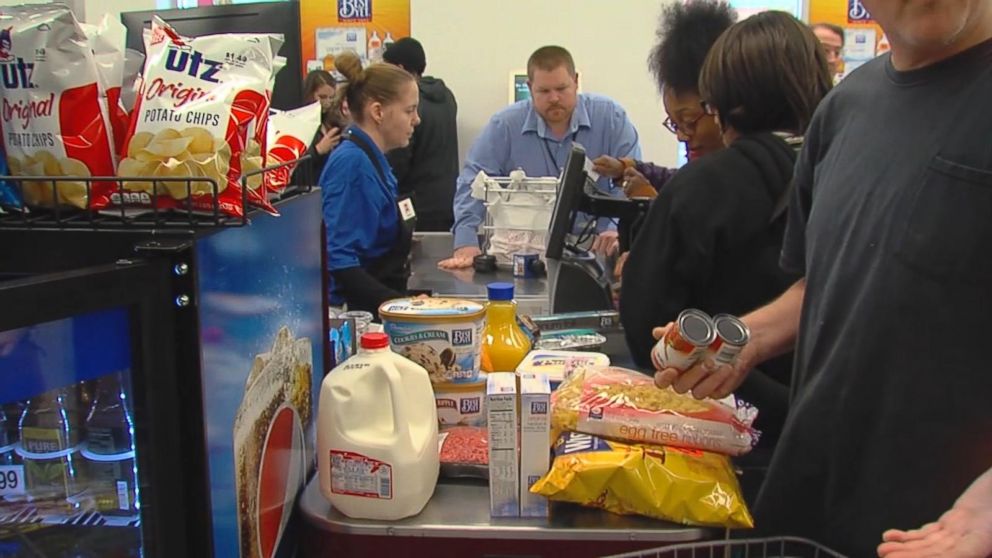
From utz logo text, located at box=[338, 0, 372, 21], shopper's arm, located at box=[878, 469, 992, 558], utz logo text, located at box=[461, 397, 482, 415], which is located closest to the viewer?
shopper's arm, located at box=[878, 469, 992, 558]

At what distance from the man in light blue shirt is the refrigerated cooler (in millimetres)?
2682

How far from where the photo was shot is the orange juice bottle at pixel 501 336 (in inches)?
62.3

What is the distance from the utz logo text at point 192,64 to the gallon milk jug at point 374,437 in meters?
0.38

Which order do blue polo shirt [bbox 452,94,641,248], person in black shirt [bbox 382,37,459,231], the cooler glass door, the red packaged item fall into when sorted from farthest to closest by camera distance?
person in black shirt [bbox 382,37,459,231] < blue polo shirt [bbox 452,94,641,248] < the red packaged item < the cooler glass door

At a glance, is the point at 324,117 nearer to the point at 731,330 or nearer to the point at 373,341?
the point at 373,341

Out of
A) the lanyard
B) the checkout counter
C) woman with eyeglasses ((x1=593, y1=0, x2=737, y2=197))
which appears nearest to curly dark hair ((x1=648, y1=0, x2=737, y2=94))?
woman with eyeglasses ((x1=593, y1=0, x2=737, y2=197))

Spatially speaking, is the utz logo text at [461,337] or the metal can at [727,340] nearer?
the metal can at [727,340]

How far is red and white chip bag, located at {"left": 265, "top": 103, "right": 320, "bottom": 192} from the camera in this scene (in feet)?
3.77

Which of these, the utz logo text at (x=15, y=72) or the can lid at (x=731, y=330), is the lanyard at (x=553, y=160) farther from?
the utz logo text at (x=15, y=72)

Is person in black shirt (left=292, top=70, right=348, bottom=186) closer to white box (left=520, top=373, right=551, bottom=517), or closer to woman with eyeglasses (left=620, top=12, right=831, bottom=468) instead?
woman with eyeglasses (left=620, top=12, right=831, bottom=468)

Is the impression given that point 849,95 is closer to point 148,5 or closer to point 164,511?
point 164,511

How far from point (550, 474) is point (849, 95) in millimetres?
639

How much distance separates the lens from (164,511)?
0.83m

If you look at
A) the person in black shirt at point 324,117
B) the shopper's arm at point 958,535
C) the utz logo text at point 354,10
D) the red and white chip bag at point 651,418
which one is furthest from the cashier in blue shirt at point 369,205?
the utz logo text at point 354,10
